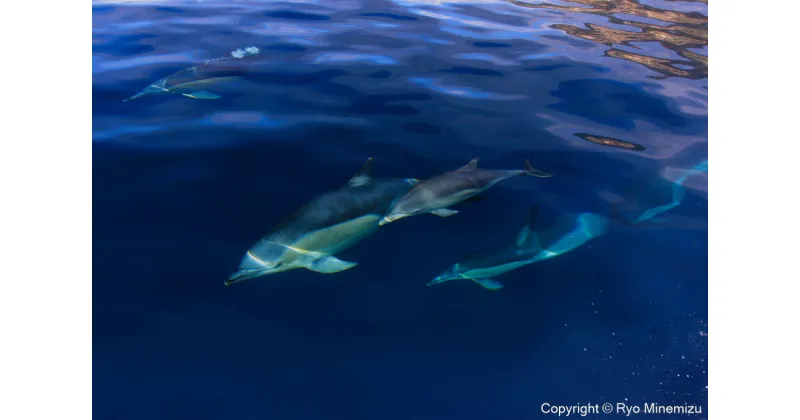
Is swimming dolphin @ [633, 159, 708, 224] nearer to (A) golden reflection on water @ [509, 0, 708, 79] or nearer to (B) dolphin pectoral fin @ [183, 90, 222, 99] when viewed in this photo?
(A) golden reflection on water @ [509, 0, 708, 79]

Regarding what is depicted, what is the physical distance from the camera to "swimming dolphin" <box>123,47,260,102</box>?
844 centimetres

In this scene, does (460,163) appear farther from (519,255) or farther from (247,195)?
(247,195)

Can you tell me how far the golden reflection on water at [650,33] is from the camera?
36.1ft

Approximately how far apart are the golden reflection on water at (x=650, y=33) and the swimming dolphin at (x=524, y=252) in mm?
5795

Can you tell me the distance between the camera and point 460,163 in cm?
714

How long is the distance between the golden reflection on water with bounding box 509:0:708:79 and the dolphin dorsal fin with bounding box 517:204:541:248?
6356mm

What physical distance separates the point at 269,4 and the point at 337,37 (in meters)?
3.69

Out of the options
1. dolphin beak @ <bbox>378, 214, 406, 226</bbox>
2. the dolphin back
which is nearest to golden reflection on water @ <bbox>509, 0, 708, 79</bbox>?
the dolphin back

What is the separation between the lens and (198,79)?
28.4 feet

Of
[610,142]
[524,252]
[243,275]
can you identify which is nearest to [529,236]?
[524,252]

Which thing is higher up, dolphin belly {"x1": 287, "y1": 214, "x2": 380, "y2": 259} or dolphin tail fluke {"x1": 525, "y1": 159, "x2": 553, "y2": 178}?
dolphin tail fluke {"x1": 525, "y1": 159, "x2": 553, "y2": 178}

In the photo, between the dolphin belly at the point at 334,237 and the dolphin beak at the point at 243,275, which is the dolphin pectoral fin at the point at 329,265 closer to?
the dolphin belly at the point at 334,237

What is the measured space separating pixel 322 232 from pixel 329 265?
0.35 m

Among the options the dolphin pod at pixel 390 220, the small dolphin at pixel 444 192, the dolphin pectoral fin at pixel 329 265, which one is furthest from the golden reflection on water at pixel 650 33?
the dolphin pectoral fin at pixel 329 265
